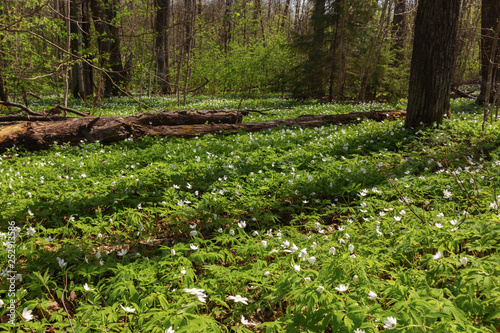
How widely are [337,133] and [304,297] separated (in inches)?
213

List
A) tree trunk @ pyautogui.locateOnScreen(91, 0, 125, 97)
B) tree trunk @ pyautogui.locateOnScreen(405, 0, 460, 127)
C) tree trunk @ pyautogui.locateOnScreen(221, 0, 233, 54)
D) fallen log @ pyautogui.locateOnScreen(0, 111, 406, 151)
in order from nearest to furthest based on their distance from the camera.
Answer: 1. tree trunk @ pyautogui.locateOnScreen(405, 0, 460, 127)
2. fallen log @ pyautogui.locateOnScreen(0, 111, 406, 151)
3. tree trunk @ pyautogui.locateOnScreen(91, 0, 125, 97)
4. tree trunk @ pyautogui.locateOnScreen(221, 0, 233, 54)

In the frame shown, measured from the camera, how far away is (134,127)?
7.00m

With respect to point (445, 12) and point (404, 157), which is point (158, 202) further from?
point (445, 12)

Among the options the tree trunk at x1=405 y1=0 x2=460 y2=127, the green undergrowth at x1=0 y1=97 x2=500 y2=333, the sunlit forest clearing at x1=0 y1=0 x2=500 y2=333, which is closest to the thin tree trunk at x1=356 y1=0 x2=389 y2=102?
the sunlit forest clearing at x1=0 y1=0 x2=500 y2=333

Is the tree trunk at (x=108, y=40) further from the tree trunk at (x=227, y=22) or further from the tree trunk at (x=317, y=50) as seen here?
the tree trunk at (x=317, y=50)

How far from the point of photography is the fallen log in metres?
6.09

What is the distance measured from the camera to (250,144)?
19.9 feet

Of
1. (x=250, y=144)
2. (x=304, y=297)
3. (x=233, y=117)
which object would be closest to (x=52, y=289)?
(x=304, y=297)

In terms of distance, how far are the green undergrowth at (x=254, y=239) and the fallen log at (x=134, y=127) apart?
0.48 meters

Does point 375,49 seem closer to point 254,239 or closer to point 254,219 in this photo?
point 254,219

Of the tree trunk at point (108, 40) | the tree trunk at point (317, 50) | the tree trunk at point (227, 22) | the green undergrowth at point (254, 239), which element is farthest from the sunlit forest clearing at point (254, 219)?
the tree trunk at point (317, 50)

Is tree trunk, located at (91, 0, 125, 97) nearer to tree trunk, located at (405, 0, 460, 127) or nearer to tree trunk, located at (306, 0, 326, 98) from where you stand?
tree trunk, located at (405, 0, 460, 127)

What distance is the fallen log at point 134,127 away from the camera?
6090 mm

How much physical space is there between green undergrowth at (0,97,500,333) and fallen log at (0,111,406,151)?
1.58 feet
